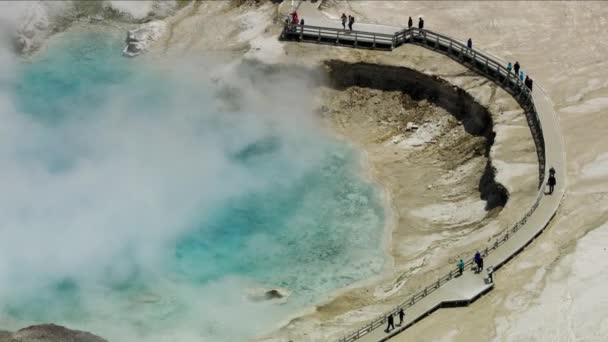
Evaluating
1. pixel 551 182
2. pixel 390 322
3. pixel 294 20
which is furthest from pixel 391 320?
pixel 294 20

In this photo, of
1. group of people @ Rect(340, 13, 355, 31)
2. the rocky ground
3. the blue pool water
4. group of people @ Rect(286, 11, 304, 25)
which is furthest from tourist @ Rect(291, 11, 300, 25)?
the blue pool water

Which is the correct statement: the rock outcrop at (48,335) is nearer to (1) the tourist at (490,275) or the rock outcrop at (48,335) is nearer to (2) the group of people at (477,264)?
(2) the group of people at (477,264)

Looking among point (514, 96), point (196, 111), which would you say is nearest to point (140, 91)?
point (196, 111)

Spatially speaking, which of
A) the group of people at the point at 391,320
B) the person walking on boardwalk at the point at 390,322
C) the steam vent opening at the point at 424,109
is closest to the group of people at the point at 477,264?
the group of people at the point at 391,320

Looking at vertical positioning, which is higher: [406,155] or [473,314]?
[406,155]

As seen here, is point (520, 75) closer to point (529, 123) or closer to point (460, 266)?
point (529, 123)

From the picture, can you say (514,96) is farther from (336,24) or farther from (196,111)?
(196,111)
